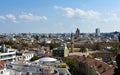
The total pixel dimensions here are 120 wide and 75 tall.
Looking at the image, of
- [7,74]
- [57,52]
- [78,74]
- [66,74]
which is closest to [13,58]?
[78,74]

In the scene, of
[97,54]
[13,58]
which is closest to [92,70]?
[13,58]

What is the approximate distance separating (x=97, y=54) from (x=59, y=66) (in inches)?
1923

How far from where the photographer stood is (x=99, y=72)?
50188mm

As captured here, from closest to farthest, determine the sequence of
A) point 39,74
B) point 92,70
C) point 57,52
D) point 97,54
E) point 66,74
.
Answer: point 39,74 < point 66,74 < point 92,70 < point 57,52 < point 97,54

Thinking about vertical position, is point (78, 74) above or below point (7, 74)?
below

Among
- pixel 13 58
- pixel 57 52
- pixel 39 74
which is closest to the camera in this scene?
pixel 39 74

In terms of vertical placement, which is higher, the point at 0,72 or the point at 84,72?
the point at 0,72

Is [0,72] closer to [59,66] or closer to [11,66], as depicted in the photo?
[11,66]

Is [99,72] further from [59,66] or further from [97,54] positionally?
[97,54]

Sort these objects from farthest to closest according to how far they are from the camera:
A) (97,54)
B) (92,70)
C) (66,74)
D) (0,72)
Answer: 1. (97,54)
2. (92,70)
3. (66,74)
4. (0,72)

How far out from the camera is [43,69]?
41.1 m

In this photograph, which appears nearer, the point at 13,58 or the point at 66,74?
the point at 66,74

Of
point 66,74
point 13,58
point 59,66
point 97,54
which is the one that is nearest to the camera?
point 66,74

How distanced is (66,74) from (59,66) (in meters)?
4.13
